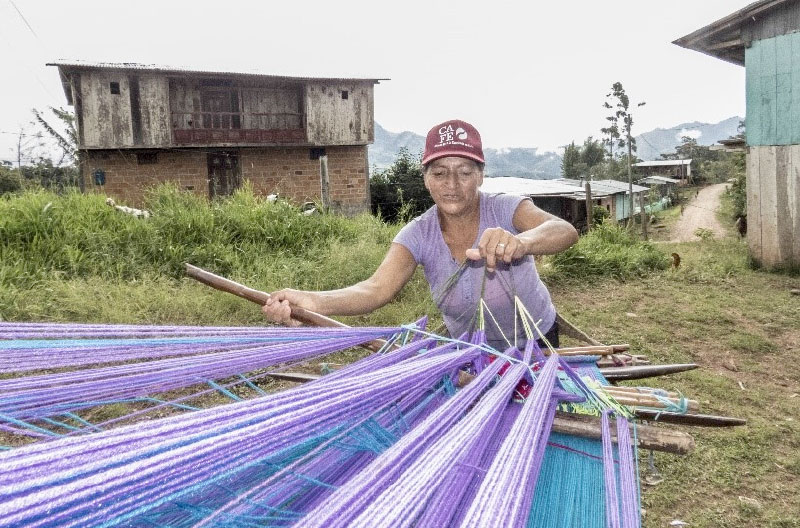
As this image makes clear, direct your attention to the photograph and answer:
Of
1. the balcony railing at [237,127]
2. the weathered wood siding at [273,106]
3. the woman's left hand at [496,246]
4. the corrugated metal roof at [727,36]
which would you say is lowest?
the woman's left hand at [496,246]

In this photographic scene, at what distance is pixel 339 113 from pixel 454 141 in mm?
17497

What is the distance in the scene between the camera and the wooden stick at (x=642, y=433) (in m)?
1.08

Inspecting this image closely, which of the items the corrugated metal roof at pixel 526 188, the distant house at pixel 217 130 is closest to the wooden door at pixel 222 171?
the distant house at pixel 217 130

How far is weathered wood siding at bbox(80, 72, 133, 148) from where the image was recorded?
1579 cm

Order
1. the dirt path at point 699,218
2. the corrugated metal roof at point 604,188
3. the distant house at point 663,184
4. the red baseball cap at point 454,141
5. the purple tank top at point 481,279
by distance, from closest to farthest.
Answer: the red baseball cap at point 454,141
the purple tank top at point 481,279
the dirt path at point 699,218
the corrugated metal roof at point 604,188
the distant house at point 663,184

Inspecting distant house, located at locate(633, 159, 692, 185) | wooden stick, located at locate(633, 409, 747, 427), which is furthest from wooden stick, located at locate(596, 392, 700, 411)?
distant house, located at locate(633, 159, 692, 185)

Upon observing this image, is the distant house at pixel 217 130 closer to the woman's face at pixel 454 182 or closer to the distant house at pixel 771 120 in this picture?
the distant house at pixel 771 120

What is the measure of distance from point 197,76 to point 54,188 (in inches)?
435

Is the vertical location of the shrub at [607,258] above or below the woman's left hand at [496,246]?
below

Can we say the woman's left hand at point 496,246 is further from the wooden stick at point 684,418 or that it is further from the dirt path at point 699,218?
the dirt path at point 699,218

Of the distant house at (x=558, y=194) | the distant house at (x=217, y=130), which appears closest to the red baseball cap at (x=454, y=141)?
the distant house at (x=217, y=130)

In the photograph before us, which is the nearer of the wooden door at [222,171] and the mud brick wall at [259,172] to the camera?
the mud brick wall at [259,172]

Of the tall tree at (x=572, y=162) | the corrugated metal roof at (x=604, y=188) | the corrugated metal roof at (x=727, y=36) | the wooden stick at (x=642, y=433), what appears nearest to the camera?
the wooden stick at (x=642, y=433)

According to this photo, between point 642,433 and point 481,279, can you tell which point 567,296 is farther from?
point 642,433
